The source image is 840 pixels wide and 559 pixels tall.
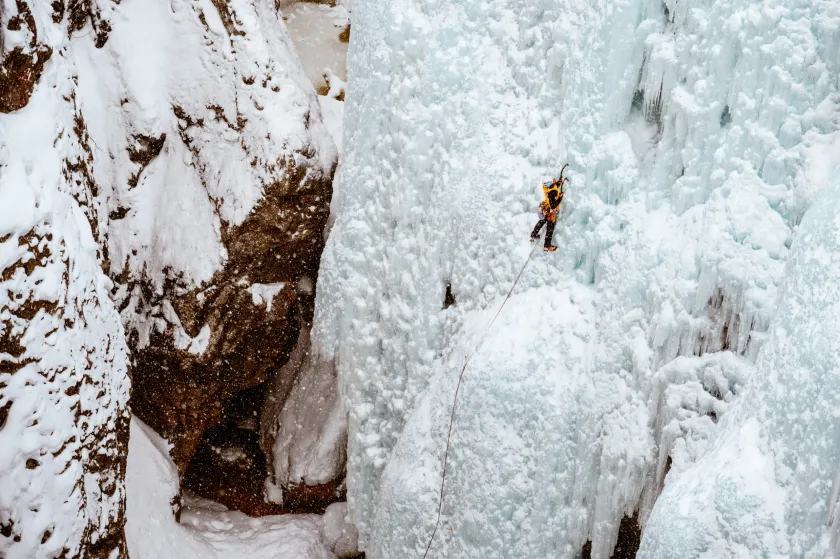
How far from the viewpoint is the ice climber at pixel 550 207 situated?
345 cm

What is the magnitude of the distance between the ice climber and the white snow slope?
0.06 m

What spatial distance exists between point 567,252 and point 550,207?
0.91 ft

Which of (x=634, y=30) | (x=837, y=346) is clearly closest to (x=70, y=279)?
(x=634, y=30)

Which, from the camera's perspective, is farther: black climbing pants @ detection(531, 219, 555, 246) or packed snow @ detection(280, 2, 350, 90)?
packed snow @ detection(280, 2, 350, 90)

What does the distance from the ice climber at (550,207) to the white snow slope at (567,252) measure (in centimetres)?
6

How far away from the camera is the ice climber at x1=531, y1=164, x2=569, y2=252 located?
3.45 m

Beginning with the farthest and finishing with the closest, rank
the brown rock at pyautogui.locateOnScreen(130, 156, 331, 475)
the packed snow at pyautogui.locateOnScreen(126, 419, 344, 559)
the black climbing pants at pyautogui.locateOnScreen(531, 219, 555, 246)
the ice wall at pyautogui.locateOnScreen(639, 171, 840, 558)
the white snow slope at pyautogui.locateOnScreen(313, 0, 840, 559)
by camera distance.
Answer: the brown rock at pyautogui.locateOnScreen(130, 156, 331, 475) → the packed snow at pyautogui.locateOnScreen(126, 419, 344, 559) → the black climbing pants at pyautogui.locateOnScreen(531, 219, 555, 246) → the white snow slope at pyautogui.locateOnScreen(313, 0, 840, 559) → the ice wall at pyautogui.locateOnScreen(639, 171, 840, 558)

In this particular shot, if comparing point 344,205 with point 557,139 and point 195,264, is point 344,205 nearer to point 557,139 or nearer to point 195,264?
point 195,264

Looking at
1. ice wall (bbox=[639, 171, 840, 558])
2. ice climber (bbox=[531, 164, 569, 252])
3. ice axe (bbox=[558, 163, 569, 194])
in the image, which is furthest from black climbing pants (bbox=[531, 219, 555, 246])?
ice wall (bbox=[639, 171, 840, 558])

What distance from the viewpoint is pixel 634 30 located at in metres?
3.14

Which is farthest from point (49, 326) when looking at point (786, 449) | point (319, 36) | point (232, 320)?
point (319, 36)

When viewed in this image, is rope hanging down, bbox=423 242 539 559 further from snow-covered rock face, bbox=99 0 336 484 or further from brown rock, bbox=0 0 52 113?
brown rock, bbox=0 0 52 113

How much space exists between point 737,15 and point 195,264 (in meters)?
3.63

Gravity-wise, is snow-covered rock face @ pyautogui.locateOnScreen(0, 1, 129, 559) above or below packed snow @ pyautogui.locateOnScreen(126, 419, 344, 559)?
above
